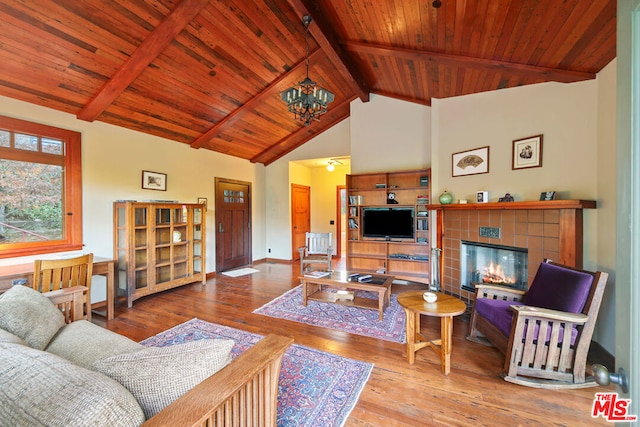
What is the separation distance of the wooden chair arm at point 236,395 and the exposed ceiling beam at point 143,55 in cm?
307

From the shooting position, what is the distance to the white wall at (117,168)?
3315 mm

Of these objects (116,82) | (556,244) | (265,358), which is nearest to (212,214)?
(116,82)

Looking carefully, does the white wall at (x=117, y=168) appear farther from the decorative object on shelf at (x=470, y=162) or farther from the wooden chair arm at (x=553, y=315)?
the wooden chair arm at (x=553, y=315)

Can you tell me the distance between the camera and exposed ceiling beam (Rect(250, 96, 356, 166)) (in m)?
5.67

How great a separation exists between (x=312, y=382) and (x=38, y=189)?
3.82 meters

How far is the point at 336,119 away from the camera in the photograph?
5.82 meters

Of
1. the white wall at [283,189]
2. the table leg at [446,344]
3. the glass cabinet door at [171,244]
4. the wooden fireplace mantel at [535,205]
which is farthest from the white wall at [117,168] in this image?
the wooden fireplace mantel at [535,205]

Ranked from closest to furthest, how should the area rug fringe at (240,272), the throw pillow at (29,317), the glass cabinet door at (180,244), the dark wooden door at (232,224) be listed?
the throw pillow at (29,317), the glass cabinet door at (180,244), the area rug fringe at (240,272), the dark wooden door at (232,224)

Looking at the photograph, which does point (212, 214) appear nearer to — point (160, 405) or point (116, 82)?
point (116, 82)

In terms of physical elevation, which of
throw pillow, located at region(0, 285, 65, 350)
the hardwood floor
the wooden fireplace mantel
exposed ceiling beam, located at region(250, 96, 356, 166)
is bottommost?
the hardwood floor

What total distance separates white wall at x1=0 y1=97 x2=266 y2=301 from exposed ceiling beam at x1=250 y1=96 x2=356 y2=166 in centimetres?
125

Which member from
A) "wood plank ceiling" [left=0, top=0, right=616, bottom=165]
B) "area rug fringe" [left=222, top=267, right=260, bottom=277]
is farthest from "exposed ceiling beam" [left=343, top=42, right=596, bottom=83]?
"area rug fringe" [left=222, top=267, right=260, bottom=277]

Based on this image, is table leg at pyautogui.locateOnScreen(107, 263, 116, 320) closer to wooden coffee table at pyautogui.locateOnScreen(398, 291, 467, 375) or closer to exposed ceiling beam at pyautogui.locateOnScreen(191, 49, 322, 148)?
exposed ceiling beam at pyautogui.locateOnScreen(191, 49, 322, 148)

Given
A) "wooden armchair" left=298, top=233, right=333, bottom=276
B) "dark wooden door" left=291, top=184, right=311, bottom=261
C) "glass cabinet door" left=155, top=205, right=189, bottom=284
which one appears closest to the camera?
"glass cabinet door" left=155, top=205, right=189, bottom=284
